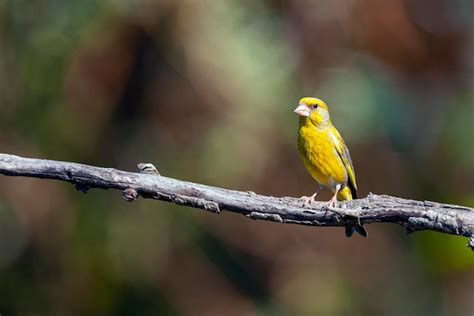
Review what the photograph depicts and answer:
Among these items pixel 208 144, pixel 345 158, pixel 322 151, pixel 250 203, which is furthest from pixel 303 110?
pixel 208 144

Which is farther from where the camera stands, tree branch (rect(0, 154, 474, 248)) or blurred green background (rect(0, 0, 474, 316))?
blurred green background (rect(0, 0, 474, 316))

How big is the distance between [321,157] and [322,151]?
0.04 m

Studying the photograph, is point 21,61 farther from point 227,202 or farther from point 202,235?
point 227,202

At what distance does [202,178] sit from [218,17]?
1507mm

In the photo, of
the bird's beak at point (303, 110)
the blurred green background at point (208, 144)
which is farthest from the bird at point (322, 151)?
the blurred green background at point (208, 144)

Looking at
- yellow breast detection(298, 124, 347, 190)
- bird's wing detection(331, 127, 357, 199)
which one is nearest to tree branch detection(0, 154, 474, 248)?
yellow breast detection(298, 124, 347, 190)

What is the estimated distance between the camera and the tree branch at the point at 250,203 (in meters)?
3.85

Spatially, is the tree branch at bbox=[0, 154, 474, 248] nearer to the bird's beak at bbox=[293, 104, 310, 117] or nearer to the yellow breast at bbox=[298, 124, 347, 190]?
the yellow breast at bbox=[298, 124, 347, 190]

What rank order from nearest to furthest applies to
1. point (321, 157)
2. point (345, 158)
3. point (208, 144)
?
point (321, 157), point (345, 158), point (208, 144)

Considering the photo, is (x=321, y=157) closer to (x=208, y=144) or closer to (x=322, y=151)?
(x=322, y=151)

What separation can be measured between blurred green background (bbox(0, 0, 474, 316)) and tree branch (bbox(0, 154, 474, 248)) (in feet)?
13.1

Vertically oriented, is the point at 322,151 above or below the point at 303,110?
below

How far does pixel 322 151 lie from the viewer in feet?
18.2

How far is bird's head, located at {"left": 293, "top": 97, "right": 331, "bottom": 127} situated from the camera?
566cm
